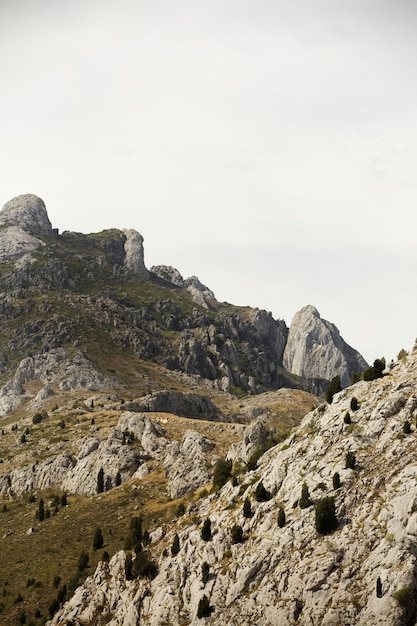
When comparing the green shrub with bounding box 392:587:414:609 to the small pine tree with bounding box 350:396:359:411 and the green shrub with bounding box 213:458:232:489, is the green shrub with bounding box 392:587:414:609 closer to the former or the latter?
the small pine tree with bounding box 350:396:359:411

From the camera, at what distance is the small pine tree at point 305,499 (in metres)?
67.9

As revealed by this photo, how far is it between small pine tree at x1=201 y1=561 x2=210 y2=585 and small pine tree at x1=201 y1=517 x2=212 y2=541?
13.2ft

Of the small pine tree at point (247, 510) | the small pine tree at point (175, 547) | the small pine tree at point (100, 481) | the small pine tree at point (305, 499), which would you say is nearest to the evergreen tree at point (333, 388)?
the small pine tree at point (247, 510)

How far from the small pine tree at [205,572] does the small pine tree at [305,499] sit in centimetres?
1263

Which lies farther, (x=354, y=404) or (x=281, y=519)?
(x=354, y=404)

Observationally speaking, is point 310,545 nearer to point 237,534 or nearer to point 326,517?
point 326,517

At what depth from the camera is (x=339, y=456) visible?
71938 mm

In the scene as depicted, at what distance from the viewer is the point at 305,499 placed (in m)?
68.1

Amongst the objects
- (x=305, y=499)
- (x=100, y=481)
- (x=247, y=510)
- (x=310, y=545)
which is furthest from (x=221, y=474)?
(x=310, y=545)

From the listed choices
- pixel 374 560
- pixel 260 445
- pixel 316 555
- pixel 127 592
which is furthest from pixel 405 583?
pixel 260 445

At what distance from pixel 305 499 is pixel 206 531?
47.0ft

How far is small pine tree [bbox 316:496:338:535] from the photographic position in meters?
63.7

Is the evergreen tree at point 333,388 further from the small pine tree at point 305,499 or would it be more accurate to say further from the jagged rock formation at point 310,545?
the small pine tree at point 305,499

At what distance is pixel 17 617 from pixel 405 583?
5151 centimetres
